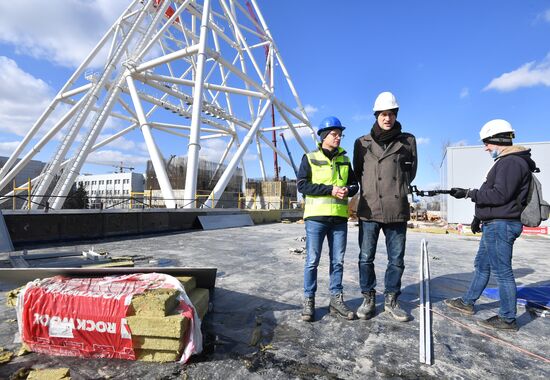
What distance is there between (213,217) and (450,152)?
1163cm

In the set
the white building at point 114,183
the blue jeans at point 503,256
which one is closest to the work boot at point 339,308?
the blue jeans at point 503,256

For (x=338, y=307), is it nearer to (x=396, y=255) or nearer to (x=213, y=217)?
(x=396, y=255)

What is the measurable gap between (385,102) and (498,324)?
232cm

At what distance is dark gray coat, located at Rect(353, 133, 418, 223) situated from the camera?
302cm

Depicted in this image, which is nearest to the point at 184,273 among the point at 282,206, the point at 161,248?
the point at 161,248

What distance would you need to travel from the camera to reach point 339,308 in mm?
3068

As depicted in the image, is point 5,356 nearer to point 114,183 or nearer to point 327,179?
point 327,179

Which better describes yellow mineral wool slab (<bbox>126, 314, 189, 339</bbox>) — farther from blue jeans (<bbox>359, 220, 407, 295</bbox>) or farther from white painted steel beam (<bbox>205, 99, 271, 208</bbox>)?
white painted steel beam (<bbox>205, 99, 271, 208</bbox>)

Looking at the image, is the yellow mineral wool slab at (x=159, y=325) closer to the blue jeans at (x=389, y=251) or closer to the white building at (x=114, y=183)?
the blue jeans at (x=389, y=251)

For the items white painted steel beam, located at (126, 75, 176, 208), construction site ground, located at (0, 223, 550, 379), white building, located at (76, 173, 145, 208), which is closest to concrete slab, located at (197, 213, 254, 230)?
white painted steel beam, located at (126, 75, 176, 208)

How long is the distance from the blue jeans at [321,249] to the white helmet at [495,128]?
165cm

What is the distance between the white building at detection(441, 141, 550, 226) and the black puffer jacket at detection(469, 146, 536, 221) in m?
13.0

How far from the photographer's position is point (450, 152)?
15.1 meters

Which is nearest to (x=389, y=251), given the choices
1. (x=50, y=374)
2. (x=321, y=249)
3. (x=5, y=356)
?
(x=321, y=249)
